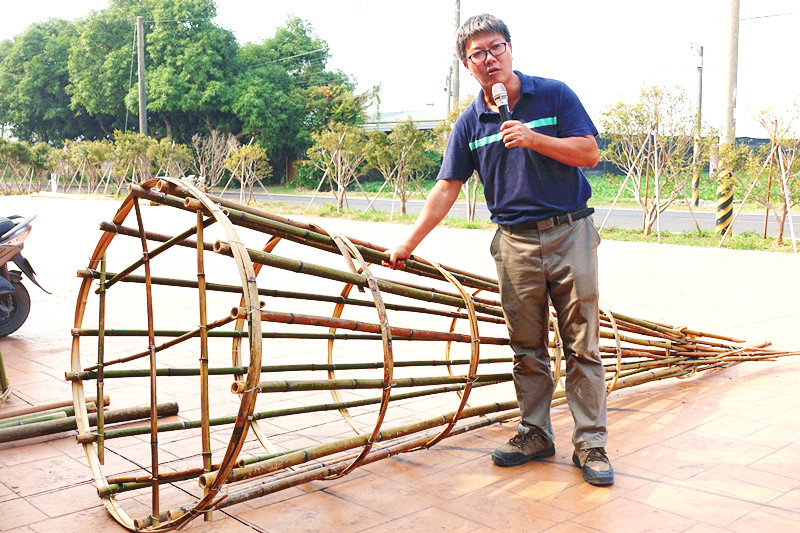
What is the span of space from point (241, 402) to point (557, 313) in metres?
1.24

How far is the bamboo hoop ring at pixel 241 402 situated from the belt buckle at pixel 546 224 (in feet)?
3.50

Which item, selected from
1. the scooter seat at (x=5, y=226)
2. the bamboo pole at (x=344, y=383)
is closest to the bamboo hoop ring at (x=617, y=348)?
the bamboo pole at (x=344, y=383)

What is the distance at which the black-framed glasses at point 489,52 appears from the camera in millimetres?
2547

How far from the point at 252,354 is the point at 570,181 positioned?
1303 millimetres

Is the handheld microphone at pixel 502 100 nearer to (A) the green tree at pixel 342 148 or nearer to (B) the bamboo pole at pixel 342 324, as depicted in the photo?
(B) the bamboo pole at pixel 342 324

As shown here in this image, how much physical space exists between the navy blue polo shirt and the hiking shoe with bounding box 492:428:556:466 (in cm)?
76

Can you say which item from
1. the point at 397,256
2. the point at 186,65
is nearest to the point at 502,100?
the point at 397,256

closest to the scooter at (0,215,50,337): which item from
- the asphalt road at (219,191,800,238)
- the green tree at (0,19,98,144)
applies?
the asphalt road at (219,191,800,238)

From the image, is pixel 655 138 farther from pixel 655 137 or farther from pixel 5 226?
pixel 5 226

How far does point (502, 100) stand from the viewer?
2.46 meters

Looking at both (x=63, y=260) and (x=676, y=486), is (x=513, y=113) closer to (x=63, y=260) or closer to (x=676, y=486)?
(x=676, y=486)

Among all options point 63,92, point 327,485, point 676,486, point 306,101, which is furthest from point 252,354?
point 63,92

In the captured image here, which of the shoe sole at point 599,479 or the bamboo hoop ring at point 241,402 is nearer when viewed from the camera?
the bamboo hoop ring at point 241,402

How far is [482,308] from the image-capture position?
306 centimetres
